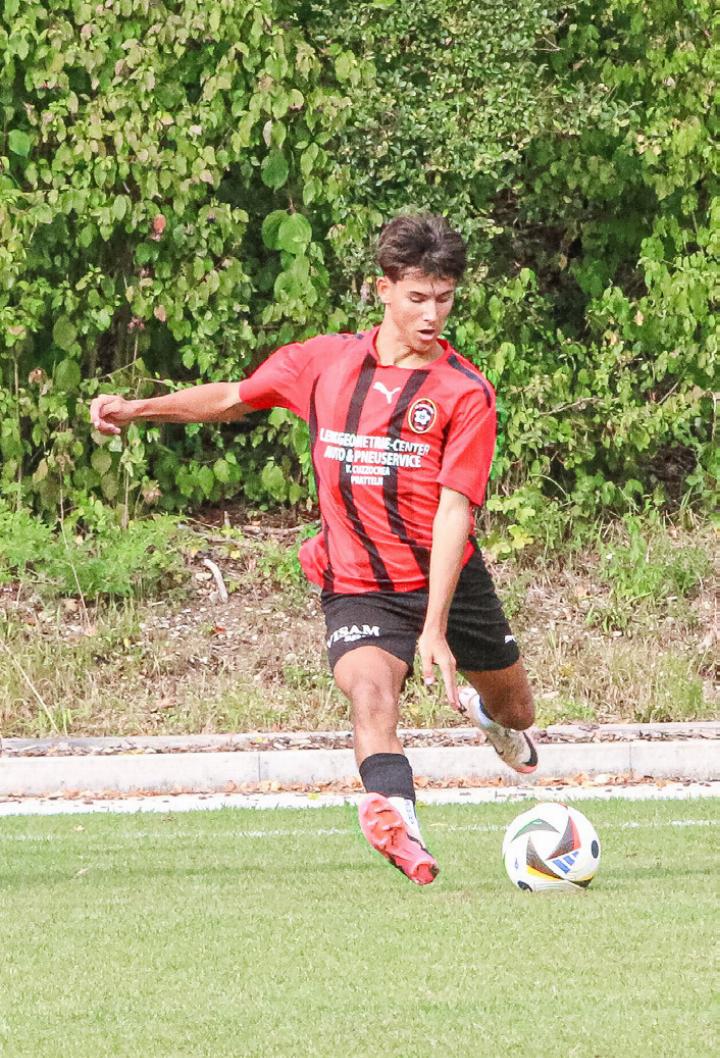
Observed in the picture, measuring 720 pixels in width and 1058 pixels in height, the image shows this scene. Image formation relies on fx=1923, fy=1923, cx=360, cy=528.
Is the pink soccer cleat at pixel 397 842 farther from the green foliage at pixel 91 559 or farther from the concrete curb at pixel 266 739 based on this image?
the green foliage at pixel 91 559

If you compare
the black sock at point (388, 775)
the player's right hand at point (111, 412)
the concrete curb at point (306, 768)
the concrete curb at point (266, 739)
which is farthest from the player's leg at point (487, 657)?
the concrete curb at point (266, 739)

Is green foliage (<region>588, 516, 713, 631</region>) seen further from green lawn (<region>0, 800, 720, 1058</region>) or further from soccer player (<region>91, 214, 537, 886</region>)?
soccer player (<region>91, 214, 537, 886</region>)

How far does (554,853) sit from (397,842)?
2.52 feet

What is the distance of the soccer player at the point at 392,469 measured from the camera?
20.2ft

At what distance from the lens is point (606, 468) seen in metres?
14.2

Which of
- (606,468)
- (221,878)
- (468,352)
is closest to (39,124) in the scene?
(468,352)

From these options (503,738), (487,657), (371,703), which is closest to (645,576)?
(503,738)

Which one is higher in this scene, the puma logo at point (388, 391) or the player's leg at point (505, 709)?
the puma logo at point (388, 391)

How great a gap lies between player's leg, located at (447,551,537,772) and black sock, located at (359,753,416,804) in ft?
3.14

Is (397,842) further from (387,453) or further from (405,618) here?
(387,453)

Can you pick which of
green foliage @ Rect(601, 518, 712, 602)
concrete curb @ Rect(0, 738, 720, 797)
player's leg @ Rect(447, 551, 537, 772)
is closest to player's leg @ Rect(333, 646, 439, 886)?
player's leg @ Rect(447, 551, 537, 772)

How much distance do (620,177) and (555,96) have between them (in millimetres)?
750

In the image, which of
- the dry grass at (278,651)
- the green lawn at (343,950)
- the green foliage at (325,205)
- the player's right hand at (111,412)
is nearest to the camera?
the green lawn at (343,950)

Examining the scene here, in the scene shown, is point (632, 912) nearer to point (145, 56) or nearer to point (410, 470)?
point (410, 470)
